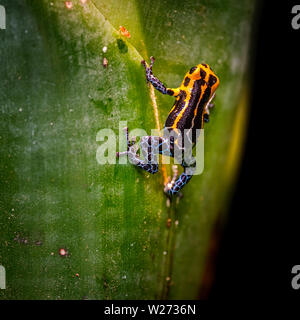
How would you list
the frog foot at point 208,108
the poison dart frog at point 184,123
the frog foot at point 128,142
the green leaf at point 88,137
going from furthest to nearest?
1. the frog foot at point 208,108
2. the poison dart frog at point 184,123
3. the frog foot at point 128,142
4. the green leaf at point 88,137

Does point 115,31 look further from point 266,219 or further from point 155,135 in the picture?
point 266,219

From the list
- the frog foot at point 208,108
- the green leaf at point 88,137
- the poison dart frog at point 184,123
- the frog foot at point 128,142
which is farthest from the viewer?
the frog foot at point 208,108

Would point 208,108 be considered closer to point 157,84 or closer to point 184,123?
point 184,123

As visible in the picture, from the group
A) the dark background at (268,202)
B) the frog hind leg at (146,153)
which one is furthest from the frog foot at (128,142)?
the dark background at (268,202)

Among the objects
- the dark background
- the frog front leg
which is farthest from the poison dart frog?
the dark background

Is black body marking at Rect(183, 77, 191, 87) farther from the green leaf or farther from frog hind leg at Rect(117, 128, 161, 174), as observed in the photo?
frog hind leg at Rect(117, 128, 161, 174)

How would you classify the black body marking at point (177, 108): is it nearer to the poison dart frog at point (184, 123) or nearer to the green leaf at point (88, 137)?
the poison dart frog at point (184, 123)
